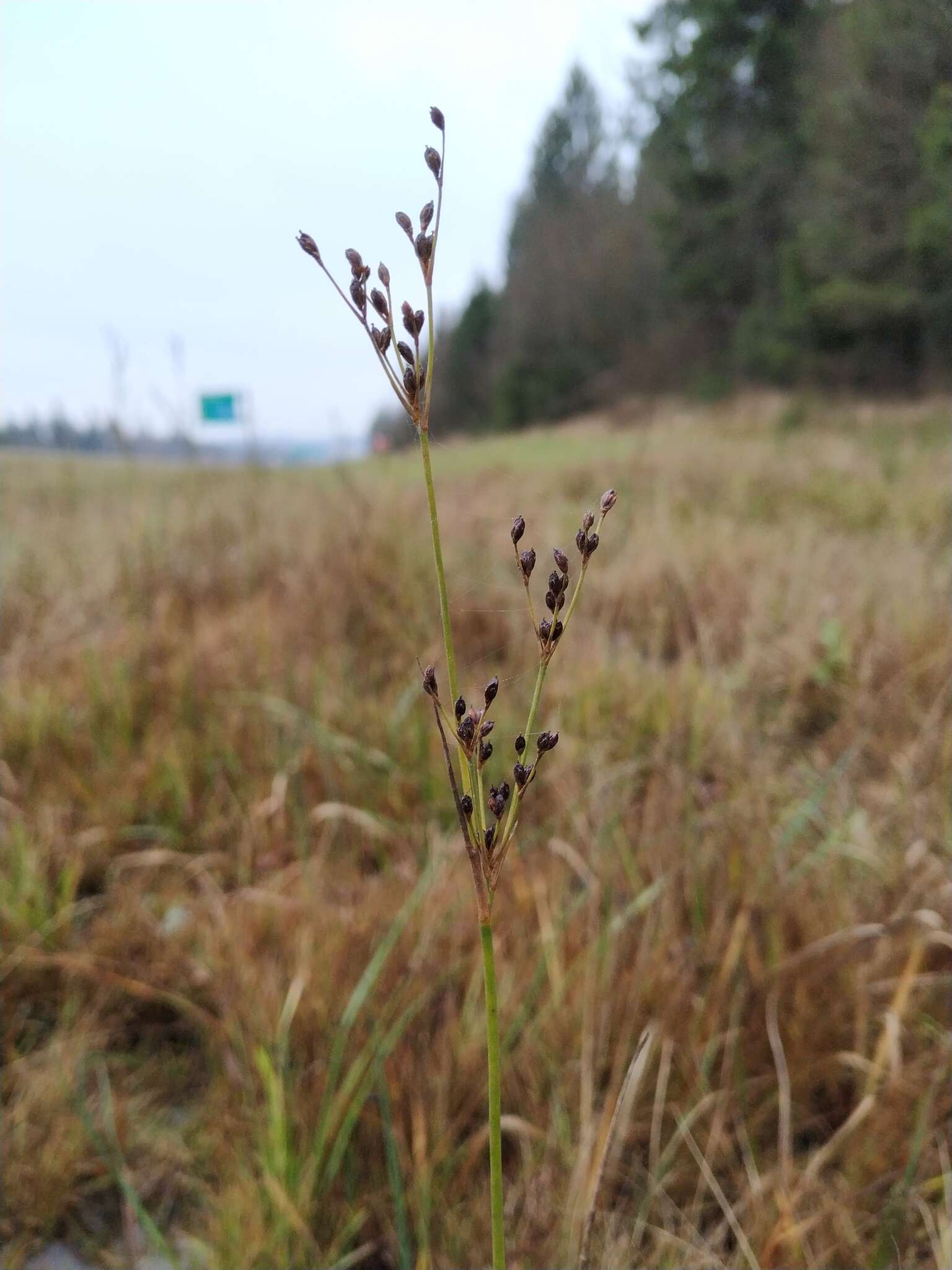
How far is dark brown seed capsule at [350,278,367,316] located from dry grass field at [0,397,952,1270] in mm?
404

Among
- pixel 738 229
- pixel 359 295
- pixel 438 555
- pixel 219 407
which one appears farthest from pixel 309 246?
pixel 738 229

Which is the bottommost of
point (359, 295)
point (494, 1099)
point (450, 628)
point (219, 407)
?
point (494, 1099)

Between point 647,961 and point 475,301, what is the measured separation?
46.7 ft

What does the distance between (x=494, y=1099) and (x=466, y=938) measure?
1.18 m

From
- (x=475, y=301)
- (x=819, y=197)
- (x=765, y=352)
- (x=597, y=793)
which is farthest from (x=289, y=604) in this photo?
(x=475, y=301)

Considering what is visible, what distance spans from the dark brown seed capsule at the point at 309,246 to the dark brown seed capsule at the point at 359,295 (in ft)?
0.08

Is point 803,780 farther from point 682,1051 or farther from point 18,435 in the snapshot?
point 18,435

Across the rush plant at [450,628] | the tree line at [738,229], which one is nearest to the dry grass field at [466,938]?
the rush plant at [450,628]

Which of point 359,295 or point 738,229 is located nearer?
point 359,295

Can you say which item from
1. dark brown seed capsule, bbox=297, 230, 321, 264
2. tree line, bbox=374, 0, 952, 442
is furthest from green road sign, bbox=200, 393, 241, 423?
dark brown seed capsule, bbox=297, 230, 321, 264

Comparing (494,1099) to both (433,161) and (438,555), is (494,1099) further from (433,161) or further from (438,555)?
(433,161)

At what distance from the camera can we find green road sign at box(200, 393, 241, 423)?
3.65m

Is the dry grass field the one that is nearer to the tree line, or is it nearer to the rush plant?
the rush plant

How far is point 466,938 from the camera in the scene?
147cm
